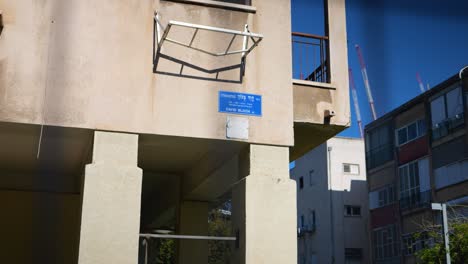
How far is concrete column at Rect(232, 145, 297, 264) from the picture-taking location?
24.6 ft

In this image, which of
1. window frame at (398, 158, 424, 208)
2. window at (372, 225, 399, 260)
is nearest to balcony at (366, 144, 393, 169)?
window frame at (398, 158, 424, 208)

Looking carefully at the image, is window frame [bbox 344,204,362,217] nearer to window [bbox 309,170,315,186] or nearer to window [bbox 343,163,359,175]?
window [bbox 343,163,359,175]

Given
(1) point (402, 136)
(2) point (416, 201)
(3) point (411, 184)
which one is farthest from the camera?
(1) point (402, 136)

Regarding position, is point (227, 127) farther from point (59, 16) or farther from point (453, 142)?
point (453, 142)

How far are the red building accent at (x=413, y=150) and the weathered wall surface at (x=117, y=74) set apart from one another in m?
25.8

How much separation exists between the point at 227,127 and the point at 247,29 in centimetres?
130

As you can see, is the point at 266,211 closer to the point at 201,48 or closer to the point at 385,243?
the point at 201,48

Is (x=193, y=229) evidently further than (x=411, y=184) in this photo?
No

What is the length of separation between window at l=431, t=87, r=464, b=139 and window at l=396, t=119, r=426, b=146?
138cm

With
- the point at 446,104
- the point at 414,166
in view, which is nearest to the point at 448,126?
the point at 446,104

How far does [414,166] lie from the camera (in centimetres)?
3344

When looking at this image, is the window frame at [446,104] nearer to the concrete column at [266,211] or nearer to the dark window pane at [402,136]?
the dark window pane at [402,136]

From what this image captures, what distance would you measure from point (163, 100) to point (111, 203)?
54.4 inches

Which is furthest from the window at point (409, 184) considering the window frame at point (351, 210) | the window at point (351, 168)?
the window at point (351, 168)
